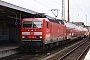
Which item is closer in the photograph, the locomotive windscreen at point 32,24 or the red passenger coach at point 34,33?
the red passenger coach at point 34,33

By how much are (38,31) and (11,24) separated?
1366 centimetres

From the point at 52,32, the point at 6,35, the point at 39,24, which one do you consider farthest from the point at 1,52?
the point at 6,35

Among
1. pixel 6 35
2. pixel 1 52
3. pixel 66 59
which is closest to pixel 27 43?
pixel 1 52

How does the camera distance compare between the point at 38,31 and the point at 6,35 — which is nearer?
the point at 38,31

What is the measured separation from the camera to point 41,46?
1947 cm

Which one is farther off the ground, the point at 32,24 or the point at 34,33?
the point at 32,24

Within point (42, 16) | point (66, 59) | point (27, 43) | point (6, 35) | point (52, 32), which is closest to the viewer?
point (66, 59)

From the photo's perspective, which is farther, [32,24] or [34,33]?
[32,24]

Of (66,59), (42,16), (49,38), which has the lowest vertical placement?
(66,59)

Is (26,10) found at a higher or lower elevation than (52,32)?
higher

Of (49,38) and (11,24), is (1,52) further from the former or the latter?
(11,24)

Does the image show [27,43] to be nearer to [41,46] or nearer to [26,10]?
[41,46]

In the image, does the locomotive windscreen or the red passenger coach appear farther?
the locomotive windscreen

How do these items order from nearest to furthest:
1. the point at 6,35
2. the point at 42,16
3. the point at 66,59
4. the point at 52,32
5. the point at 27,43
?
the point at 66,59
the point at 27,43
the point at 42,16
the point at 52,32
the point at 6,35
